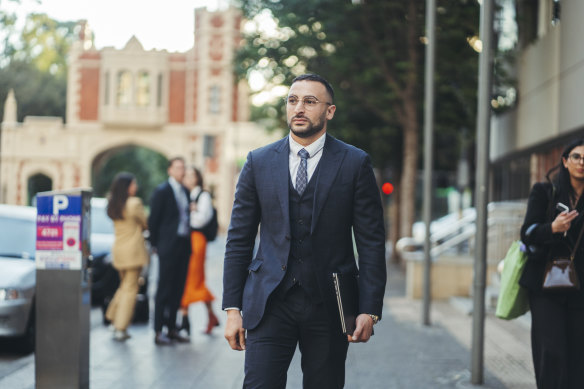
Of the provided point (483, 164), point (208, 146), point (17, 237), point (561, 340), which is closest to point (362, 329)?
point (561, 340)

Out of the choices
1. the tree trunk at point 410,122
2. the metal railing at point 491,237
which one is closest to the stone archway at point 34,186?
the metal railing at point 491,237

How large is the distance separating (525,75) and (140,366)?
11.2m

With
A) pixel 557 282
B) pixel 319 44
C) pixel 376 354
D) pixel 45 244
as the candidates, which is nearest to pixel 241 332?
pixel 557 282

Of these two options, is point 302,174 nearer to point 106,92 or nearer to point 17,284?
point 17,284

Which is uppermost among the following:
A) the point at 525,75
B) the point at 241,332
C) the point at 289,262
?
the point at 525,75

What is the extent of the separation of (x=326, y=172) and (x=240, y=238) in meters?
0.51

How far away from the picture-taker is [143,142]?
138ft

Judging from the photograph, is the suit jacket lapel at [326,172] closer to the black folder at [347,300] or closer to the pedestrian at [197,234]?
the black folder at [347,300]

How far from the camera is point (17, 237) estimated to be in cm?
923

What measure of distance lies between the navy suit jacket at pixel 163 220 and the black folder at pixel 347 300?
5.30 meters

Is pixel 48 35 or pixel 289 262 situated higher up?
pixel 48 35

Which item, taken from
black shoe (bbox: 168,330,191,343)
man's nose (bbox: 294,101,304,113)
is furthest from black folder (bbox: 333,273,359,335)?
black shoe (bbox: 168,330,191,343)

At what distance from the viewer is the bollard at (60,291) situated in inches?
231

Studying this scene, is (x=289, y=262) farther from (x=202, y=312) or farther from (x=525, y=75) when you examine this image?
(x=525, y=75)
